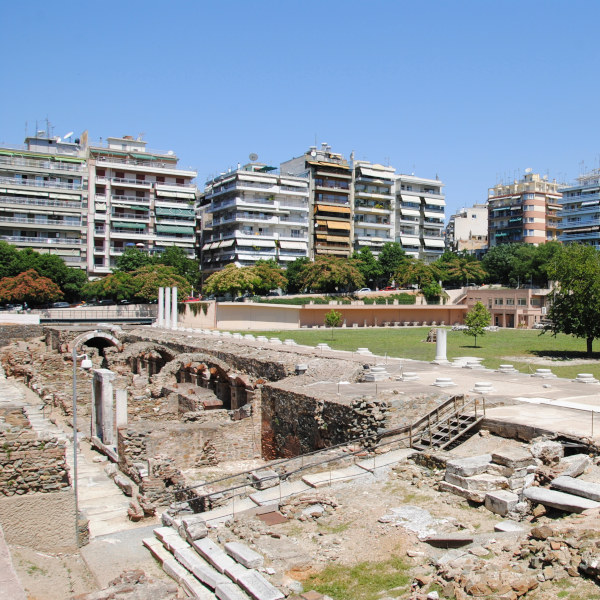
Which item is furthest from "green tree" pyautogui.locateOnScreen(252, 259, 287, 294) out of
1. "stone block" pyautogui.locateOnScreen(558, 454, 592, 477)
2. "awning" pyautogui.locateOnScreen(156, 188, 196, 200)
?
"stone block" pyautogui.locateOnScreen(558, 454, 592, 477)

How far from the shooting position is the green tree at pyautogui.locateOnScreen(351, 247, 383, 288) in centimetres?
6788

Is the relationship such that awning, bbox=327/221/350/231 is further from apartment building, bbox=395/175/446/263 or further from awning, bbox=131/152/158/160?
awning, bbox=131/152/158/160

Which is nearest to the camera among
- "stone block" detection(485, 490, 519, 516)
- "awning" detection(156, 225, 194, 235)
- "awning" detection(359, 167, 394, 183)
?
"stone block" detection(485, 490, 519, 516)

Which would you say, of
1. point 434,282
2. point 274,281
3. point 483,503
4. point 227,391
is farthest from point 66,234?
point 483,503

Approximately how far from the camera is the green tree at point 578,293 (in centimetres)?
2875

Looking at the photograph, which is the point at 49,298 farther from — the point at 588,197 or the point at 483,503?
the point at 588,197

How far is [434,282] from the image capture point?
211ft

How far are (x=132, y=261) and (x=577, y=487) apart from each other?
56530 mm

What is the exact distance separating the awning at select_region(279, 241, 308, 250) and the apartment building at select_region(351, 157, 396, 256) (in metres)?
8.13

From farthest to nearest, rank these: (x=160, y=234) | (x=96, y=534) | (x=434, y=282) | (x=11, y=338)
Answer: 1. (x=160, y=234)
2. (x=434, y=282)
3. (x=11, y=338)
4. (x=96, y=534)

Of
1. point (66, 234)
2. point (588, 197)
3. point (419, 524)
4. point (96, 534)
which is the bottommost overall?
point (96, 534)

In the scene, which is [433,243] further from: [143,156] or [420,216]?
[143,156]

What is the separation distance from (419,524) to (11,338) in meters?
39.0

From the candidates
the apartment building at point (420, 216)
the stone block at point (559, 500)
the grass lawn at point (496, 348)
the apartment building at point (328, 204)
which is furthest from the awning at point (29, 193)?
the stone block at point (559, 500)
